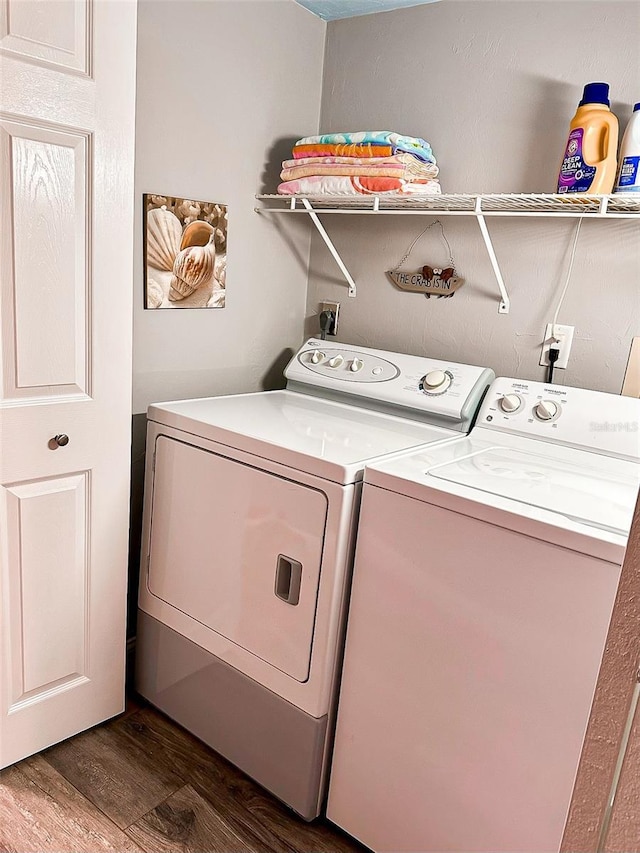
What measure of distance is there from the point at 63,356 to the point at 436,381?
1.01 m

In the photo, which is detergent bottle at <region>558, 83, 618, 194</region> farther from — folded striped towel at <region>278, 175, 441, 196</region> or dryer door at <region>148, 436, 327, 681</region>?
dryer door at <region>148, 436, 327, 681</region>

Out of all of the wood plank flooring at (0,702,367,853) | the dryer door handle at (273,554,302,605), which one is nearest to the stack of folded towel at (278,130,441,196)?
the dryer door handle at (273,554,302,605)

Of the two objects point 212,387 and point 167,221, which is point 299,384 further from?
point 167,221

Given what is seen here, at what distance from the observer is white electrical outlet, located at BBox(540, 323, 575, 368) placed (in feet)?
6.20

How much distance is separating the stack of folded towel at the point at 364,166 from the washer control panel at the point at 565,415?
634 mm

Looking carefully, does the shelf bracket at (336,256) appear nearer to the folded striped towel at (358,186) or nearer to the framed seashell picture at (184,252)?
the folded striped towel at (358,186)

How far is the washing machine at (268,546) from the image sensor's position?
1.53 metres

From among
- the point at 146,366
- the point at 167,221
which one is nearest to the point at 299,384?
the point at 146,366

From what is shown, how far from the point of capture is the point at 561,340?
1.90 meters

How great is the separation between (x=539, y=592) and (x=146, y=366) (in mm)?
1307

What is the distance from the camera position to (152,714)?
1985mm

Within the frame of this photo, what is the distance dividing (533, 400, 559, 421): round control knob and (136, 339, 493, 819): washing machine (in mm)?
186

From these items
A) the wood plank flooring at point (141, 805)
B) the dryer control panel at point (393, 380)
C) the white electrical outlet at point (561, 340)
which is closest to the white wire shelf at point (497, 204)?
the white electrical outlet at point (561, 340)

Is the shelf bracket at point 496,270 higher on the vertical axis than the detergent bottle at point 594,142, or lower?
lower
